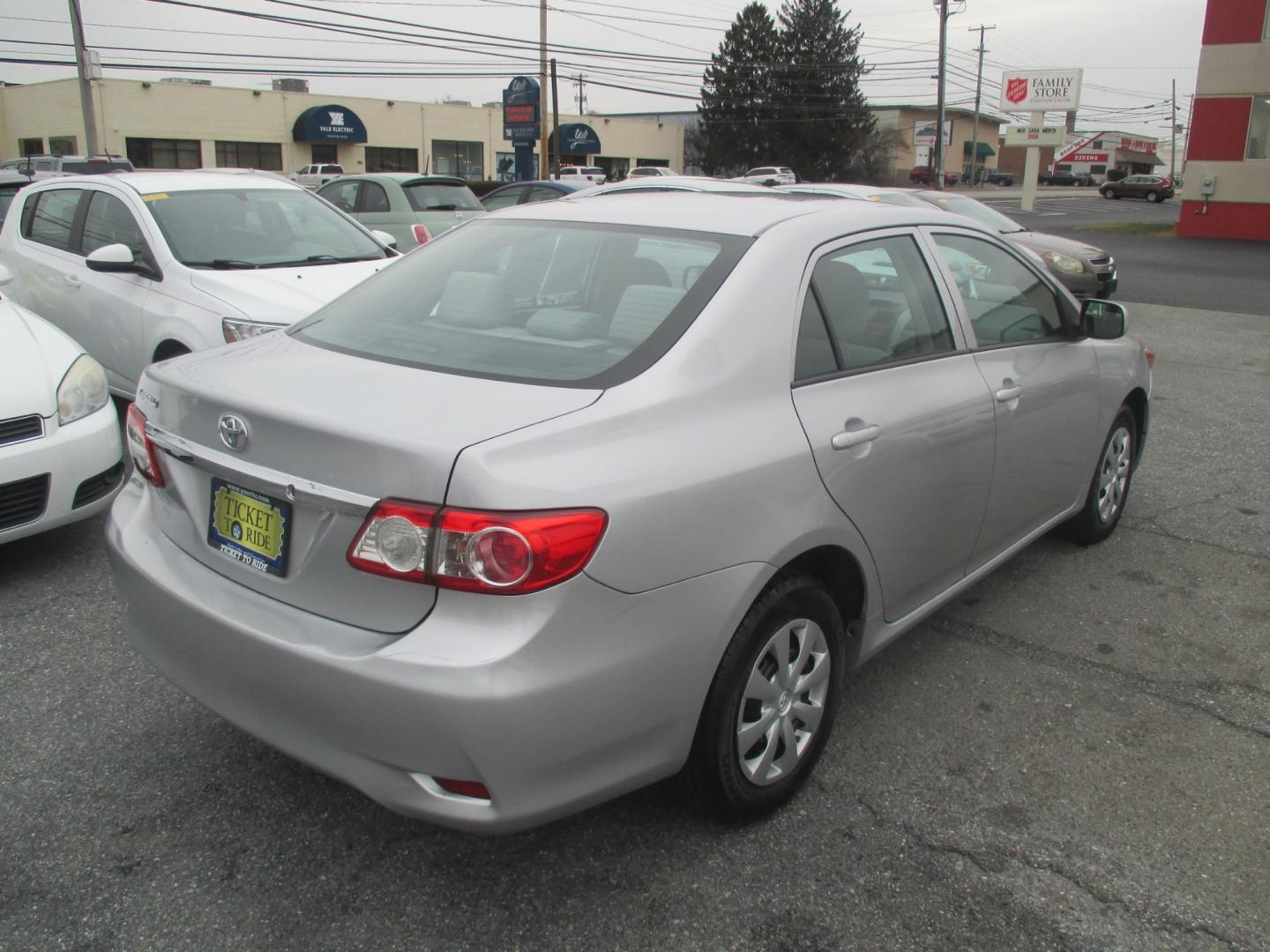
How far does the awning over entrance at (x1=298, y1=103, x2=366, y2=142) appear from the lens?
48562 mm

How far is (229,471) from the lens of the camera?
2.44m

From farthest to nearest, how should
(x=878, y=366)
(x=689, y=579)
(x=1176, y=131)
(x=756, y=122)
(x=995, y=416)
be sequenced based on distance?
(x=1176, y=131) → (x=756, y=122) → (x=995, y=416) → (x=878, y=366) → (x=689, y=579)

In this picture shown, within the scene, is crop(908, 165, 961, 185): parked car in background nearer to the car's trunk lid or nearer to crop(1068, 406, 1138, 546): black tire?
crop(1068, 406, 1138, 546): black tire

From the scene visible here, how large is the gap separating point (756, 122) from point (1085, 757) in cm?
7037

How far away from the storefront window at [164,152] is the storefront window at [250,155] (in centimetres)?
108

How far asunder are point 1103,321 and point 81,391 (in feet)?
14.2

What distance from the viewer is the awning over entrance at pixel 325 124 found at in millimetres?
48562

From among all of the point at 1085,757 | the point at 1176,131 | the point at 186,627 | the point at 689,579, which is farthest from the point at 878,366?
the point at 1176,131

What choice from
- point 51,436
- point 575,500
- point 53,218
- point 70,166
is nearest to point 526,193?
point 53,218

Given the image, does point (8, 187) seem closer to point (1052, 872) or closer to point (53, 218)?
point (53, 218)

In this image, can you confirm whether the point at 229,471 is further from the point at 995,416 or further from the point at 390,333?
the point at 995,416

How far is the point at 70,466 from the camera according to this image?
173 inches

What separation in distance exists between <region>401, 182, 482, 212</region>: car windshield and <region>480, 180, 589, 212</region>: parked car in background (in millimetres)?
953

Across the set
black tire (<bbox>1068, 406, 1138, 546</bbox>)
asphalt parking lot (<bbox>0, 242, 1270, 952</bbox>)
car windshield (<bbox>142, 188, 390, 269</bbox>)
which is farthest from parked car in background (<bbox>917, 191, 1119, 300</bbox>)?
asphalt parking lot (<bbox>0, 242, 1270, 952</bbox>)
